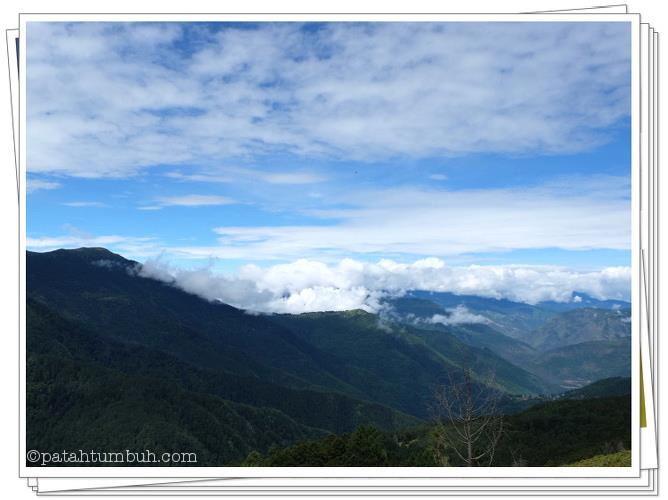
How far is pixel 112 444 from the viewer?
118938mm

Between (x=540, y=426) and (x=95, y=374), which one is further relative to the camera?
(x=95, y=374)
